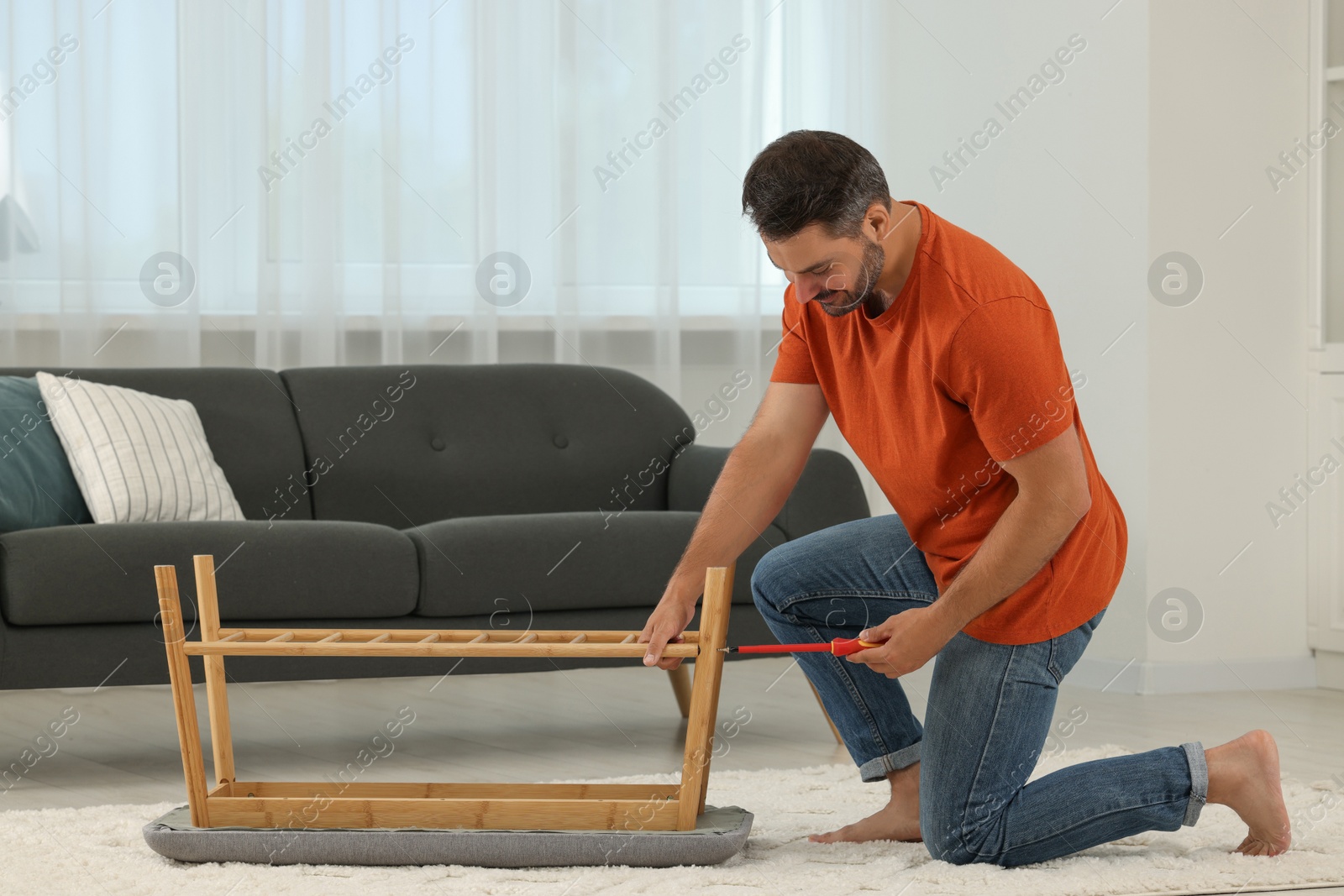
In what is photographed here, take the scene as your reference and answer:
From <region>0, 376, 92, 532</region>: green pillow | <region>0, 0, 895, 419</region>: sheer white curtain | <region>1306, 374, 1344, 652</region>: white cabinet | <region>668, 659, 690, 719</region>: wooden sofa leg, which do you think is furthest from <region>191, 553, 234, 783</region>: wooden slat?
<region>1306, 374, 1344, 652</region>: white cabinet

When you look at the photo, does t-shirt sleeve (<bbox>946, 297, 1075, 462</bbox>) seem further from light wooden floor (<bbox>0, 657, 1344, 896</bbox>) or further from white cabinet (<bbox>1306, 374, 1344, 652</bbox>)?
white cabinet (<bbox>1306, 374, 1344, 652</bbox>)

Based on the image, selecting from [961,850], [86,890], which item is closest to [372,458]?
[86,890]

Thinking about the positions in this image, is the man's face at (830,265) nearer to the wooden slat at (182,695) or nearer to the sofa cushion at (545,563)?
the wooden slat at (182,695)

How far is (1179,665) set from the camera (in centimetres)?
330

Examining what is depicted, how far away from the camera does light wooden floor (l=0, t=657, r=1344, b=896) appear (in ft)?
7.97

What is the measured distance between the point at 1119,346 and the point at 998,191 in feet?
1.89

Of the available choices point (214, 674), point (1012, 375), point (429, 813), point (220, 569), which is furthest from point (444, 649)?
point (220, 569)

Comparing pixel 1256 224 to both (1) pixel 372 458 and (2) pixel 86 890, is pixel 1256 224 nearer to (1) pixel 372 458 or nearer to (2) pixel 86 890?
(1) pixel 372 458

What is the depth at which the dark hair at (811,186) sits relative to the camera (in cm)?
153

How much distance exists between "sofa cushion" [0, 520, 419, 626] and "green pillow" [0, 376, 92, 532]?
0.77ft

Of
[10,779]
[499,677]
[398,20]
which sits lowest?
[499,677]

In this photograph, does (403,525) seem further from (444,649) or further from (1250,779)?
(1250,779)

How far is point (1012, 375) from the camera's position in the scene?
1554 mm

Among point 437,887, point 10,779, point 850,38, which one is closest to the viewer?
point 437,887
